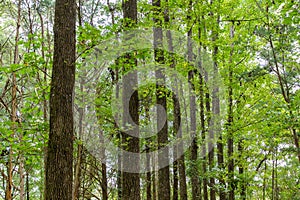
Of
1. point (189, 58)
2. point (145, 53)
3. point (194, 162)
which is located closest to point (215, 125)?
point (194, 162)

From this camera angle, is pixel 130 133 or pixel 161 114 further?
pixel 161 114

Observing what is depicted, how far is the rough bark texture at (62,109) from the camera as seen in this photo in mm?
3975

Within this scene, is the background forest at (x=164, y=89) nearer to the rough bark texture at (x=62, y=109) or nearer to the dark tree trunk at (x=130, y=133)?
the dark tree trunk at (x=130, y=133)

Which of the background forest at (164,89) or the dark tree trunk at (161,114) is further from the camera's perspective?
the dark tree trunk at (161,114)

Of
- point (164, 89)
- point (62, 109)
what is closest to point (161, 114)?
point (164, 89)

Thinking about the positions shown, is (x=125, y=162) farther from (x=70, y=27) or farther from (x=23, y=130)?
(x=70, y=27)

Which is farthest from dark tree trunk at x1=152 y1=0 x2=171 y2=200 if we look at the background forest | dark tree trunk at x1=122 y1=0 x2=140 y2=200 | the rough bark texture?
the rough bark texture

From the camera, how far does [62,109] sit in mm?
4215

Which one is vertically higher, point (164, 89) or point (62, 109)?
point (164, 89)

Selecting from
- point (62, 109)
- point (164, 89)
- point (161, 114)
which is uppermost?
point (164, 89)

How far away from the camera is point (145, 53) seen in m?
5.52

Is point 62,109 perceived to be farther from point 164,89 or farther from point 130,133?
point 164,89

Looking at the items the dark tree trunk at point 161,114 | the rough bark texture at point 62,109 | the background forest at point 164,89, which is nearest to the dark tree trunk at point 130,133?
the background forest at point 164,89

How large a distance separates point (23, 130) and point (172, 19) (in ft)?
17.5
